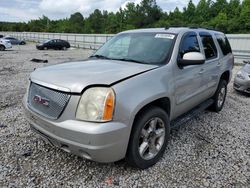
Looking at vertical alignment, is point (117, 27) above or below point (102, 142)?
above

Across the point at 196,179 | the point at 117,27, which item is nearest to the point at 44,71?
the point at 196,179

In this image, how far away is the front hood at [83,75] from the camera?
2434mm

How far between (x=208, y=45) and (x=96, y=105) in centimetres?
305

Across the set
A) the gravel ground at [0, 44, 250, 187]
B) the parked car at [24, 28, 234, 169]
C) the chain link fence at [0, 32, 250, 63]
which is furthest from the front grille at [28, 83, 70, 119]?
the chain link fence at [0, 32, 250, 63]

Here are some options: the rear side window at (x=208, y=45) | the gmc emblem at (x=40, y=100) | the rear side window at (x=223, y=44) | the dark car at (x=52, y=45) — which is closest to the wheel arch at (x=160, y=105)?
the gmc emblem at (x=40, y=100)

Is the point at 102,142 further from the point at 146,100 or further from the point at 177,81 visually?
the point at 177,81

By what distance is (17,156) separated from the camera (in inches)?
126

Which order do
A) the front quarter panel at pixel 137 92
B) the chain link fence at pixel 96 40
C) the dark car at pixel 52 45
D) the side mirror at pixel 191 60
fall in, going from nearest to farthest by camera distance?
1. the front quarter panel at pixel 137 92
2. the side mirror at pixel 191 60
3. the chain link fence at pixel 96 40
4. the dark car at pixel 52 45

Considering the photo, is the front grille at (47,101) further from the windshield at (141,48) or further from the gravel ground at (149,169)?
the windshield at (141,48)

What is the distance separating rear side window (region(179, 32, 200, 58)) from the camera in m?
3.55

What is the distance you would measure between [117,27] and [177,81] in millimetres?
68892

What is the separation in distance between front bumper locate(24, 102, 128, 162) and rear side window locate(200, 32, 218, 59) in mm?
2676

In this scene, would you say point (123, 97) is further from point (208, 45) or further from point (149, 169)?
point (208, 45)

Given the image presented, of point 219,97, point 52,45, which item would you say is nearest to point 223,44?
point 219,97
